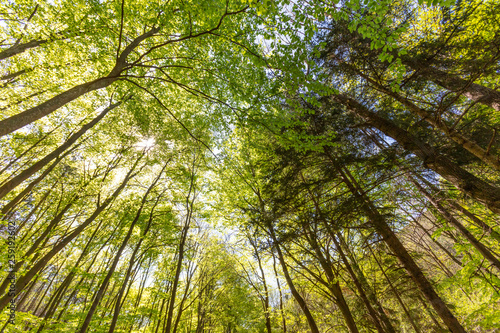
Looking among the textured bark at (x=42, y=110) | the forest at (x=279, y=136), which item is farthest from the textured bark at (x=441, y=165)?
the textured bark at (x=42, y=110)

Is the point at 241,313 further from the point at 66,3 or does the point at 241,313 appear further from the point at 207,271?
the point at 66,3

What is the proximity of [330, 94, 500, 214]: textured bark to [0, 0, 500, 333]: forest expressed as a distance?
29 mm

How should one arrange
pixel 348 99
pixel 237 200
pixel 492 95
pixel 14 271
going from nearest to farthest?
pixel 492 95, pixel 348 99, pixel 14 271, pixel 237 200

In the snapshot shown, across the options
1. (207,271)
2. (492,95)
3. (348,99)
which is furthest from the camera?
(207,271)

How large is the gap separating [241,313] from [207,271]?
13.4 ft

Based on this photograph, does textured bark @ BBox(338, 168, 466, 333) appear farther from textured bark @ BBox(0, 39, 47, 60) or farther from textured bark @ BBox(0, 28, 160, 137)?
textured bark @ BBox(0, 39, 47, 60)

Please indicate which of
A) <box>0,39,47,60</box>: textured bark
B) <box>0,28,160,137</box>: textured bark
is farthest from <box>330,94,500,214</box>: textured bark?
<box>0,39,47,60</box>: textured bark

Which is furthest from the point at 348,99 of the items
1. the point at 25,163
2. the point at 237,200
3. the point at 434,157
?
the point at 25,163

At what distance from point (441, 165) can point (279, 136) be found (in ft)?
11.4

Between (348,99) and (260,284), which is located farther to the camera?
(260,284)

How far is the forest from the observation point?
380 cm

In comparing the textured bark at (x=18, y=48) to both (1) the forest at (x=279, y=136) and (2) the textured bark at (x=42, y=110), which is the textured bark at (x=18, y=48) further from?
(2) the textured bark at (x=42, y=110)

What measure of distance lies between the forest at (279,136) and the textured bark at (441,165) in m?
0.03

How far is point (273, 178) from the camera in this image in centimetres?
549
